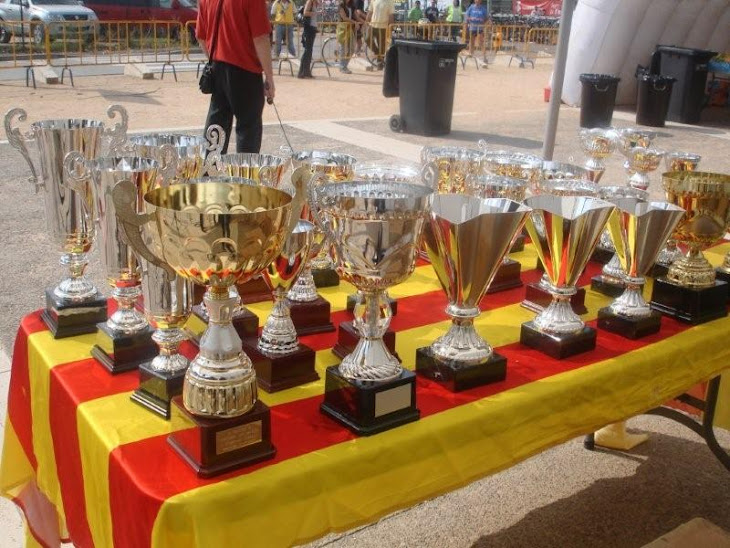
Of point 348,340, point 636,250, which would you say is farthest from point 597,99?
point 348,340

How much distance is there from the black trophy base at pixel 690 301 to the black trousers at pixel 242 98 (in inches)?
156

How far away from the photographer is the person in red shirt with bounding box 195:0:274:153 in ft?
17.5

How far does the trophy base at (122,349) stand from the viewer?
1638 millimetres

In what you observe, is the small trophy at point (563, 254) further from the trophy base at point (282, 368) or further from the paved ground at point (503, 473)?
the paved ground at point (503, 473)

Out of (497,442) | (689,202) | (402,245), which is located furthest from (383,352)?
(689,202)

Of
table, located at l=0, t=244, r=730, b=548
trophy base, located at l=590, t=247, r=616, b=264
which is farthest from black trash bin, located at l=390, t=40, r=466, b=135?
table, located at l=0, t=244, r=730, b=548

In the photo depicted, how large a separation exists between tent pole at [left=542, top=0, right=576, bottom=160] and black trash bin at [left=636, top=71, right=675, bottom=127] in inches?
292

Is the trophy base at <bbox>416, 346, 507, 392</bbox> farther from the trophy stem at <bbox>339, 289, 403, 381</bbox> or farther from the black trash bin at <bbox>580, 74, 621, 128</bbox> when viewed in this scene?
the black trash bin at <bbox>580, 74, 621, 128</bbox>

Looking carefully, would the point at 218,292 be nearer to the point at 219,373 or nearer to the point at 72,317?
the point at 219,373

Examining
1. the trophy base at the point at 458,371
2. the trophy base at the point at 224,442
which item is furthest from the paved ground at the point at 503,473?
the trophy base at the point at 224,442

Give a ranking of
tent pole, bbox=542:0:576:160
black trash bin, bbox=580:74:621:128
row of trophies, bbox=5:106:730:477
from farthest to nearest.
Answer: black trash bin, bbox=580:74:621:128
tent pole, bbox=542:0:576:160
row of trophies, bbox=5:106:730:477

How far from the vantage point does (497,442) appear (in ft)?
5.16

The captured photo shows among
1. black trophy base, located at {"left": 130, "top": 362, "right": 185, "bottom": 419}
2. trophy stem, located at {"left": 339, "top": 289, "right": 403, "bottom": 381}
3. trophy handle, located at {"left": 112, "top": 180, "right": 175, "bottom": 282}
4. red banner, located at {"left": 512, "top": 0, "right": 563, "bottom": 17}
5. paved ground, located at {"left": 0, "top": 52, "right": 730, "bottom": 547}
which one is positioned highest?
red banner, located at {"left": 512, "top": 0, "right": 563, "bottom": 17}

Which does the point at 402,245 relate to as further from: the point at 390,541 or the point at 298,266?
the point at 390,541
